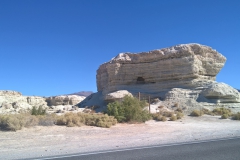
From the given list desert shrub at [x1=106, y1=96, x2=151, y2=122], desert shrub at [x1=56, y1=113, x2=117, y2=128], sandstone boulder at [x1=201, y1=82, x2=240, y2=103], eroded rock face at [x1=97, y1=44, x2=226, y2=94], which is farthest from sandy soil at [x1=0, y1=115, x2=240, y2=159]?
eroded rock face at [x1=97, y1=44, x2=226, y2=94]

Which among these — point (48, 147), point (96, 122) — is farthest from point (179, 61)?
point (48, 147)

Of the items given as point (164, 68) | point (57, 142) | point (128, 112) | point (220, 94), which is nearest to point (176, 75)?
point (164, 68)

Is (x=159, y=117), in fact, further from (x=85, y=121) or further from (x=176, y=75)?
(x=176, y=75)

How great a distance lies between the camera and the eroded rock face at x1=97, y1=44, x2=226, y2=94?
34.0 m

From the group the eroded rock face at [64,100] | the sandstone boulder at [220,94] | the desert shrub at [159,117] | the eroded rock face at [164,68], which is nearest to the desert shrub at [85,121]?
the desert shrub at [159,117]

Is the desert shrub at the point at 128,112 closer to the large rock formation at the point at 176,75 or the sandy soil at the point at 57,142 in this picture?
the sandy soil at the point at 57,142

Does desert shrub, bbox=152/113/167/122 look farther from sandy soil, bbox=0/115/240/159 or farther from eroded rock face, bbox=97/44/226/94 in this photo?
eroded rock face, bbox=97/44/226/94

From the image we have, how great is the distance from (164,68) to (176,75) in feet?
7.15

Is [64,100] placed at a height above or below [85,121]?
above

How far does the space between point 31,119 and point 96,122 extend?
161 inches

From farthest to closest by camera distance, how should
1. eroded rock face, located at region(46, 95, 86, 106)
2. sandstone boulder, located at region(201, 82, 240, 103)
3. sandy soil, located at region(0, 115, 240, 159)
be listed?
1. eroded rock face, located at region(46, 95, 86, 106)
2. sandstone boulder, located at region(201, 82, 240, 103)
3. sandy soil, located at region(0, 115, 240, 159)

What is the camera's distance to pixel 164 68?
36.0 meters

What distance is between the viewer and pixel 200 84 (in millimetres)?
32438

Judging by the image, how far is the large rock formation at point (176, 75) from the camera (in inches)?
1171
